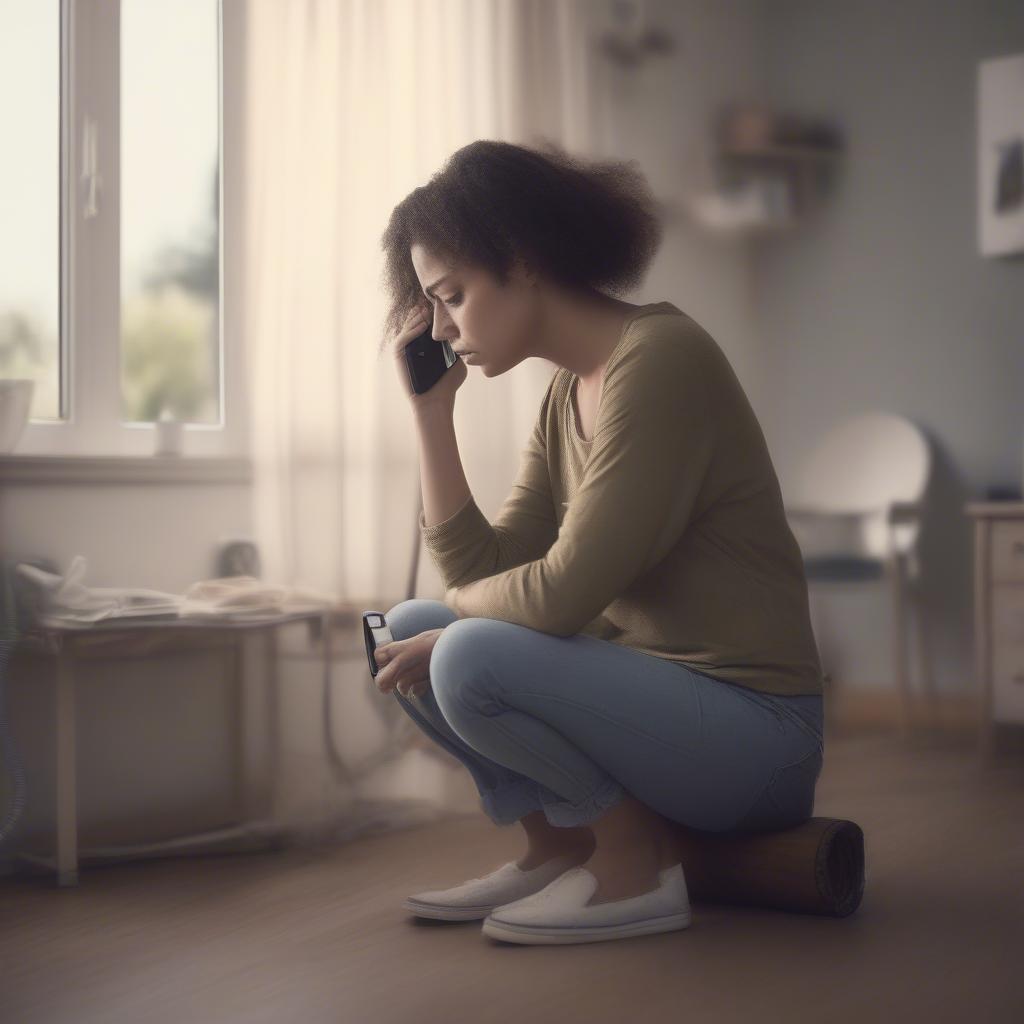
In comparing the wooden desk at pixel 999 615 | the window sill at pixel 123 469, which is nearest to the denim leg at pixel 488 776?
the window sill at pixel 123 469

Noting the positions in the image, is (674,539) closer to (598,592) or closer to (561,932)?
(598,592)

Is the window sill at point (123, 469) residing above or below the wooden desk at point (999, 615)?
above

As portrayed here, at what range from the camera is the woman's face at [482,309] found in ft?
5.24

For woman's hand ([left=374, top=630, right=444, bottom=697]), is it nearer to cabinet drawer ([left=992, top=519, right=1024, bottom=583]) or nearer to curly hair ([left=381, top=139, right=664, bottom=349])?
curly hair ([left=381, top=139, right=664, bottom=349])

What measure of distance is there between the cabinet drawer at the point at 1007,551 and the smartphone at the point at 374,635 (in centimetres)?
178

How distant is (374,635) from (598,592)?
0.30 m

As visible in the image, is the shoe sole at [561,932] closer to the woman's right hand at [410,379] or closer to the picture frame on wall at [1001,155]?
the woman's right hand at [410,379]

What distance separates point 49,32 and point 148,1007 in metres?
1.54

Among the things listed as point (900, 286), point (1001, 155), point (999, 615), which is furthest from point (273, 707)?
point (1001, 155)

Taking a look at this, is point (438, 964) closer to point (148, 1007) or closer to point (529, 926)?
point (529, 926)

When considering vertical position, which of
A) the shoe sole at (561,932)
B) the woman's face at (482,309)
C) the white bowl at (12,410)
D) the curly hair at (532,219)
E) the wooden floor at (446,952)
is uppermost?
the curly hair at (532,219)

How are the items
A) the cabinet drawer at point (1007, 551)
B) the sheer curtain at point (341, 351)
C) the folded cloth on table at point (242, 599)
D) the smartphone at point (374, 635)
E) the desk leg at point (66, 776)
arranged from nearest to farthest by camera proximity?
1. the smartphone at point (374, 635)
2. the desk leg at point (66, 776)
3. the folded cloth on table at point (242, 599)
4. the sheer curtain at point (341, 351)
5. the cabinet drawer at point (1007, 551)

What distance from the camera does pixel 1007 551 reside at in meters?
2.91

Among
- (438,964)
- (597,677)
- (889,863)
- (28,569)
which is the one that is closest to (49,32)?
(28,569)
